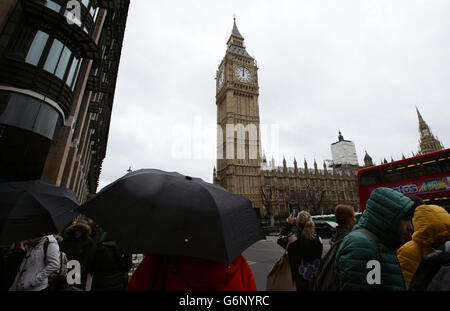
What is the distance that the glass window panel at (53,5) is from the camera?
1054 cm

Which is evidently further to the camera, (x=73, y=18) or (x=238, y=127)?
(x=238, y=127)

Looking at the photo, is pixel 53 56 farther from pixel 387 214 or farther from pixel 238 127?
pixel 238 127

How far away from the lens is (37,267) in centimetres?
324

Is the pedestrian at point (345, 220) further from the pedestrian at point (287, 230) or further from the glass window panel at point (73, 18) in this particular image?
the glass window panel at point (73, 18)

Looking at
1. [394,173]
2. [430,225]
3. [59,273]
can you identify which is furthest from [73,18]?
[394,173]

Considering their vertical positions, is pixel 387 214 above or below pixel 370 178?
below

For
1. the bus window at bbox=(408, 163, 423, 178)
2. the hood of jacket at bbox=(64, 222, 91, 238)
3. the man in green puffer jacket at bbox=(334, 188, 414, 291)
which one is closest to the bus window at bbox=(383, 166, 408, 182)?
the bus window at bbox=(408, 163, 423, 178)

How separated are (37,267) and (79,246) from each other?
2.94ft

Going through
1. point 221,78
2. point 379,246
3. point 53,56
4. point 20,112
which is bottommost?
point 379,246

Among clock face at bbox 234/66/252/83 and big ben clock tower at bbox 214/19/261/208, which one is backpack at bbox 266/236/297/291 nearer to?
big ben clock tower at bbox 214/19/261/208

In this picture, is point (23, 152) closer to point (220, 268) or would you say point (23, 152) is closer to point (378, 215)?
point (220, 268)

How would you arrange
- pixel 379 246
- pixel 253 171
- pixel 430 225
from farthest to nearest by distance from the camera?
pixel 253 171 → pixel 430 225 → pixel 379 246

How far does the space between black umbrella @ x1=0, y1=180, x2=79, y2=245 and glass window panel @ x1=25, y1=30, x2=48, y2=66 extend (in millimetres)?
10111

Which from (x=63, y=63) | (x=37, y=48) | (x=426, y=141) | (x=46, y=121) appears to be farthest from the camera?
(x=426, y=141)
